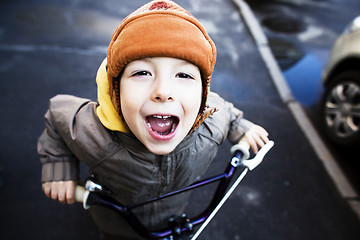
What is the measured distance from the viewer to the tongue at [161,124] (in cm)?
124

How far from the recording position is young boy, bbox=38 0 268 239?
3.71 ft

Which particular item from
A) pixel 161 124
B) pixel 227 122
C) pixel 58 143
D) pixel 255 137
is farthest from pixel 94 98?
pixel 161 124

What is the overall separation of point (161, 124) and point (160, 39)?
14.2 inches

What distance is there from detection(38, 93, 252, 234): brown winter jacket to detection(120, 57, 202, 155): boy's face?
225 millimetres

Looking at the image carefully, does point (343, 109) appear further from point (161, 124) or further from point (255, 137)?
point (161, 124)

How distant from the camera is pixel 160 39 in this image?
109 centimetres

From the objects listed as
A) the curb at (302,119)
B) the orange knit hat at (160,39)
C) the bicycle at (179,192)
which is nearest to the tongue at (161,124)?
the orange knit hat at (160,39)

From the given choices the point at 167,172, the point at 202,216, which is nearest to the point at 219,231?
the point at 202,216

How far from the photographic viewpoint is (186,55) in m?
1.13

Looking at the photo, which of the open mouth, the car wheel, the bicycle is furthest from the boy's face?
the car wheel

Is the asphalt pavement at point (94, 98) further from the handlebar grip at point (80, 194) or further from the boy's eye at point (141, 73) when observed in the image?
the boy's eye at point (141, 73)

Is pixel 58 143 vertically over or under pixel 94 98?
over

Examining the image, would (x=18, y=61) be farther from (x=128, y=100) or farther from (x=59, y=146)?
(x=128, y=100)

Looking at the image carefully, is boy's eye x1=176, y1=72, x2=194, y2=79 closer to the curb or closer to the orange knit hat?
the orange knit hat
